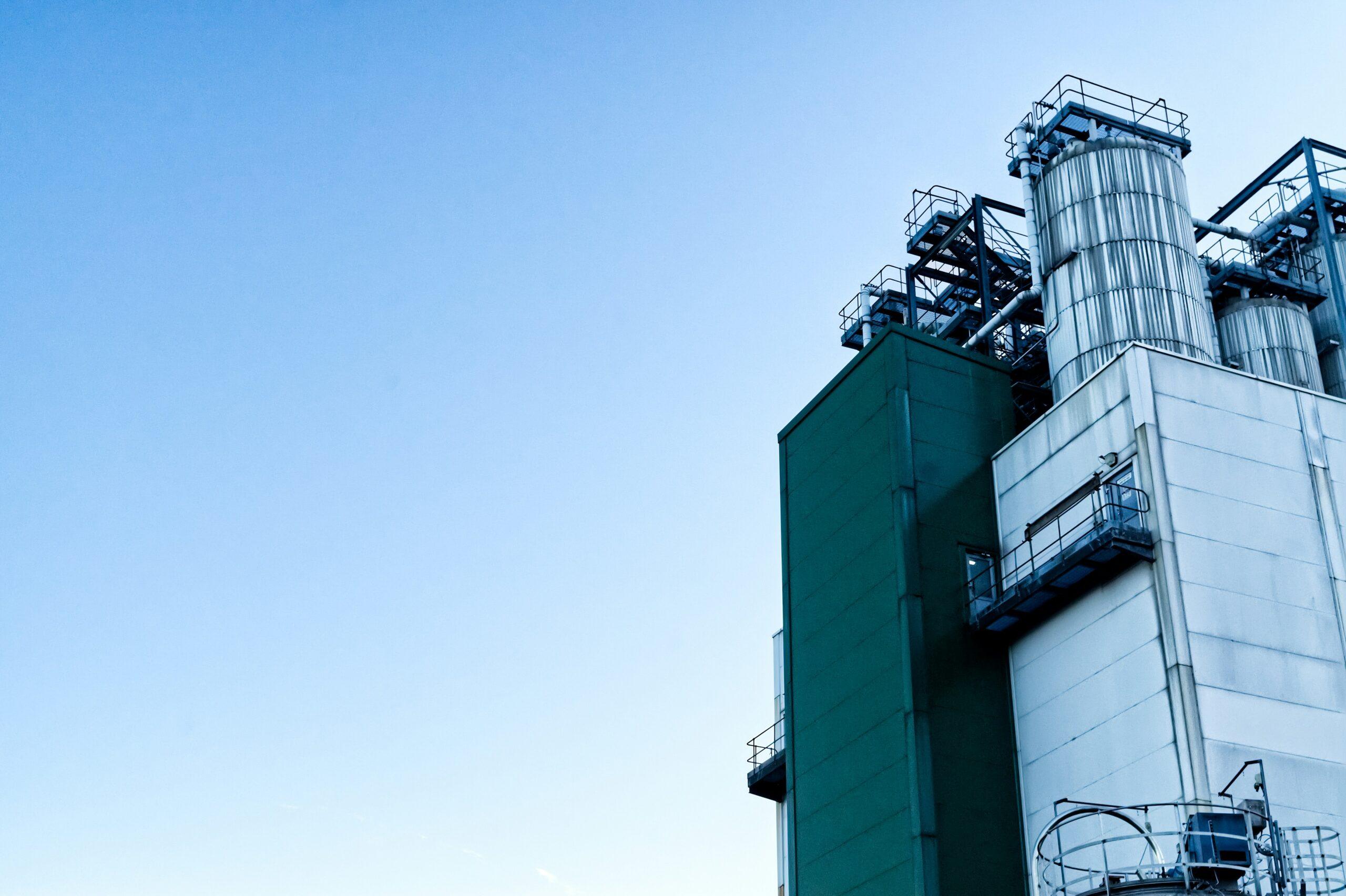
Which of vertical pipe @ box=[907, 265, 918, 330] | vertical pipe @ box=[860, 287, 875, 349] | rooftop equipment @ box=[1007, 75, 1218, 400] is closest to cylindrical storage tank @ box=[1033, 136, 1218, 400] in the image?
rooftop equipment @ box=[1007, 75, 1218, 400]

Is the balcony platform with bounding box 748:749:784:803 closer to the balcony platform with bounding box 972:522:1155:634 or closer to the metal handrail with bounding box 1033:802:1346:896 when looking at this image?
the balcony platform with bounding box 972:522:1155:634

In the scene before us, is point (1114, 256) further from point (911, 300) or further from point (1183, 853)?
point (1183, 853)

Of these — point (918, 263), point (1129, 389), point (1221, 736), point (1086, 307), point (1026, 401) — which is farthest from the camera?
point (918, 263)

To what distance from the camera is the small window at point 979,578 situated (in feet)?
139


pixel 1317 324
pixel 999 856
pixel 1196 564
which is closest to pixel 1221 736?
pixel 1196 564

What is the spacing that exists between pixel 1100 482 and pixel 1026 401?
432 inches

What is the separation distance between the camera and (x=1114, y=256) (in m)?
→ 47.3

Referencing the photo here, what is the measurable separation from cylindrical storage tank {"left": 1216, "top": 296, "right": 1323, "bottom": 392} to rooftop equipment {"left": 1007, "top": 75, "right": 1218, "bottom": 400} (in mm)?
4274

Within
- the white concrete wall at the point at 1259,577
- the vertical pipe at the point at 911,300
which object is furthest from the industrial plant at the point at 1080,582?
the vertical pipe at the point at 911,300

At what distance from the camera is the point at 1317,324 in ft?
178

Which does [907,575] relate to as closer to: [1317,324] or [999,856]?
[999,856]

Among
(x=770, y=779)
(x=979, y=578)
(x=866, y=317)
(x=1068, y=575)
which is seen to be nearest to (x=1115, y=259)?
(x=979, y=578)

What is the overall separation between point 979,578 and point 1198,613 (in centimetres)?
773

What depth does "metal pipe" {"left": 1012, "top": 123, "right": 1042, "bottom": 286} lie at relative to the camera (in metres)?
50.2
